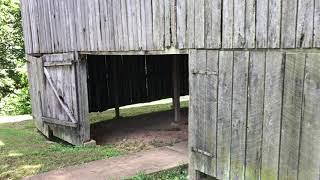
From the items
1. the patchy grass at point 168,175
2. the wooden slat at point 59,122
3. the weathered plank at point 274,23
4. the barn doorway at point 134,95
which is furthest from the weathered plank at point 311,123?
the wooden slat at point 59,122

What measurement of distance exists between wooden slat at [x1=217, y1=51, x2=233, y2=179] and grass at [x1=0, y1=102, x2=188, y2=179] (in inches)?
76.7

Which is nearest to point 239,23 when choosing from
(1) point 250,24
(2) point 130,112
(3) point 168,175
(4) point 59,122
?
(1) point 250,24

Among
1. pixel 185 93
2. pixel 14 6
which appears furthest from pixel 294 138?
pixel 14 6

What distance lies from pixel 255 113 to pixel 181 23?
1898 mm

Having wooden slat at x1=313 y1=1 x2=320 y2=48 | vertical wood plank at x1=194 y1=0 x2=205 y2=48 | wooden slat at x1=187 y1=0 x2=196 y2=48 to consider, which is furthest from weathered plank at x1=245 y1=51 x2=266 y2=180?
wooden slat at x1=187 y1=0 x2=196 y2=48

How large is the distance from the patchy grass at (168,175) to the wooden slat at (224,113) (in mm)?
1737

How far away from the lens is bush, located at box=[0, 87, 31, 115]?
59.5ft

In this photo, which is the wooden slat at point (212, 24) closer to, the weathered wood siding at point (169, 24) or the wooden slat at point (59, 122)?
the weathered wood siding at point (169, 24)

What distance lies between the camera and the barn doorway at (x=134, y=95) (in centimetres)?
1054

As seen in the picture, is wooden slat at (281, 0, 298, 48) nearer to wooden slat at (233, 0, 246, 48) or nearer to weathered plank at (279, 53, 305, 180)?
weathered plank at (279, 53, 305, 180)

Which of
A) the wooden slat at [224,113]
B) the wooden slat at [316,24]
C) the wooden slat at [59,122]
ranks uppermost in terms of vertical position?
the wooden slat at [316,24]

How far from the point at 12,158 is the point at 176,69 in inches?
196

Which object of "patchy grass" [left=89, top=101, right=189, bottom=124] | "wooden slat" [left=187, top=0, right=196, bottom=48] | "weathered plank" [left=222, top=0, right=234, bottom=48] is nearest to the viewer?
"weathered plank" [left=222, top=0, right=234, bottom=48]

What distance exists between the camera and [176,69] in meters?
10.6
